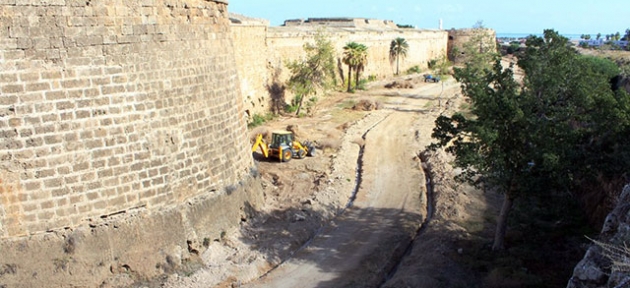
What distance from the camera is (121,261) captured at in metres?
11.7

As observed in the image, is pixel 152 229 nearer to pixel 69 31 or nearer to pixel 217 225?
pixel 217 225

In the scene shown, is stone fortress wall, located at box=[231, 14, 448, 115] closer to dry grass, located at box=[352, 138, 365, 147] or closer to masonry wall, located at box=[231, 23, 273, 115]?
masonry wall, located at box=[231, 23, 273, 115]

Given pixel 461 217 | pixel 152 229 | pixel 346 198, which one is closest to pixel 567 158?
pixel 461 217

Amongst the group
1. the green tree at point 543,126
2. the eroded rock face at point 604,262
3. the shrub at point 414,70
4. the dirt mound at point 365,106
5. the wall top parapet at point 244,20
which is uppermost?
the wall top parapet at point 244,20

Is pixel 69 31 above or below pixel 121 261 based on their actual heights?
above

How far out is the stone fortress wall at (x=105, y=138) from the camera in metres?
10.5

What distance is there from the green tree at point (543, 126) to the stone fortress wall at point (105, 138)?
6.19 metres

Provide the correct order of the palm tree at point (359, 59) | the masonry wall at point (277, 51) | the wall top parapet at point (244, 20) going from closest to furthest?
the wall top parapet at point (244, 20)
the masonry wall at point (277, 51)
the palm tree at point (359, 59)

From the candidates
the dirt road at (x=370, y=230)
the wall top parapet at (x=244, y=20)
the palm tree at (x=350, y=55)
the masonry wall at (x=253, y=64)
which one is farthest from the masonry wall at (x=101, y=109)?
the palm tree at (x=350, y=55)

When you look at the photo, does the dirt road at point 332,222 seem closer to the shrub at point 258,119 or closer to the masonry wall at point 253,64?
the shrub at point 258,119

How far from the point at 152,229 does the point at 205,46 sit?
185 inches

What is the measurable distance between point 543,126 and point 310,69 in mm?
22479

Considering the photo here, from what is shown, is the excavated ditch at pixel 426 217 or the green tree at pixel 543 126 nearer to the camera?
the green tree at pixel 543 126

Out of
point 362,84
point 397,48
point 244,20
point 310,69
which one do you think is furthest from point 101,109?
point 397,48
